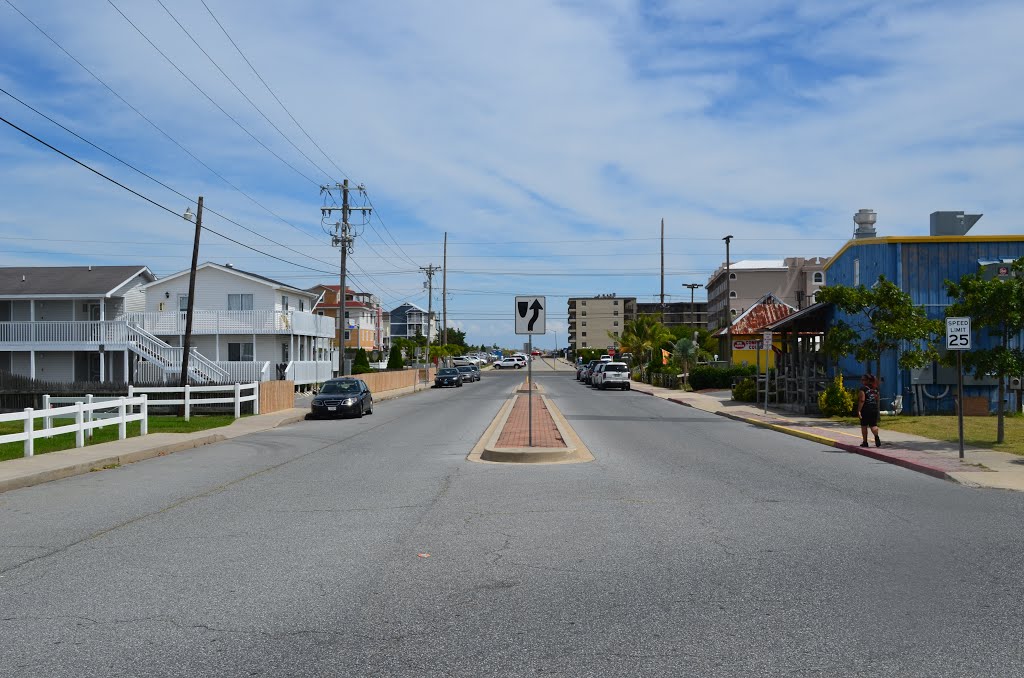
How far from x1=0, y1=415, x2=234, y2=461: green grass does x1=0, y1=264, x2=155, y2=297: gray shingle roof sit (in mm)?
20372

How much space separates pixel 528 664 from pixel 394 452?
13012mm

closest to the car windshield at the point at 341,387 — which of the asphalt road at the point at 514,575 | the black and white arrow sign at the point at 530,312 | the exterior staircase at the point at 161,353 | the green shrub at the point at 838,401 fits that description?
the exterior staircase at the point at 161,353

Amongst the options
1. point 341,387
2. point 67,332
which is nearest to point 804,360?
point 341,387

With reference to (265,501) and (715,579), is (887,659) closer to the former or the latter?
(715,579)

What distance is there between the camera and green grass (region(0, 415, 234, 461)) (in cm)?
1816

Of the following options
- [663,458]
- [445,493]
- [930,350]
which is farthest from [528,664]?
[930,350]

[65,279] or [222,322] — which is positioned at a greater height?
[65,279]

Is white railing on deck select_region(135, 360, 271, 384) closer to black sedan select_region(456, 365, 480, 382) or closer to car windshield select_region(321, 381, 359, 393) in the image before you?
car windshield select_region(321, 381, 359, 393)

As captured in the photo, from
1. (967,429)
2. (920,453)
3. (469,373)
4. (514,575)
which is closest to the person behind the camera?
(514,575)

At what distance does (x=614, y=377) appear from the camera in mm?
55250

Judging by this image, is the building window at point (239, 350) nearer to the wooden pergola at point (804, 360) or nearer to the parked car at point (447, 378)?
the parked car at point (447, 378)

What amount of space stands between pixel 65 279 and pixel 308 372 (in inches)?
538

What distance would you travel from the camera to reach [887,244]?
26.9 meters

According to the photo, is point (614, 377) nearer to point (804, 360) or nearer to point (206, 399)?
point (804, 360)
